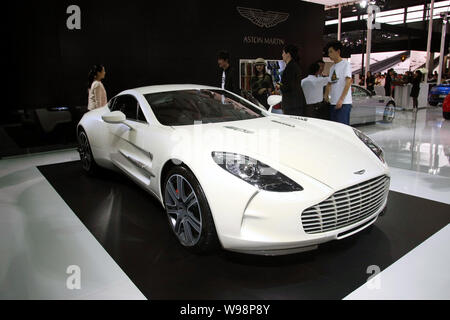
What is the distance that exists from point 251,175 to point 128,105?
180 cm

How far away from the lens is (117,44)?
6.08 m

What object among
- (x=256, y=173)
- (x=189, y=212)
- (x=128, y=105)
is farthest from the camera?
(x=128, y=105)

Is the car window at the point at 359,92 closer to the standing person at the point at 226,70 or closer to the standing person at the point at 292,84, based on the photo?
the standing person at the point at 226,70

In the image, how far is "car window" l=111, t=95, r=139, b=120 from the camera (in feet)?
10.0

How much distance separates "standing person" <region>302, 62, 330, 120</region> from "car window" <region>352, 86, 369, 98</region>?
3.19 metres

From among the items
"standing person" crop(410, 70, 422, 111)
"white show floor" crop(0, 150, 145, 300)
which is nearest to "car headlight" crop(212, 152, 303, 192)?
"white show floor" crop(0, 150, 145, 300)

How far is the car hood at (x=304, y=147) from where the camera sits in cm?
196

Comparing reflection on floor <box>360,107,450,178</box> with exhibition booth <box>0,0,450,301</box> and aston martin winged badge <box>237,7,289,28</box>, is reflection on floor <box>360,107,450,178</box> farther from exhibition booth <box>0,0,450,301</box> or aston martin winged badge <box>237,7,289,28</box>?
aston martin winged badge <box>237,7,289,28</box>

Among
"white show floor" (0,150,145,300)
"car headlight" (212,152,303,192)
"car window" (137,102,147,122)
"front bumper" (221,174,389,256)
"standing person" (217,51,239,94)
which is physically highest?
"standing person" (217,51,239,94)

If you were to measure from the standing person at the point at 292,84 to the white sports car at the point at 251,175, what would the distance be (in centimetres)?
126

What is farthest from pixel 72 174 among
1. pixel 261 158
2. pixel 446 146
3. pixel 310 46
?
pixel 310 46

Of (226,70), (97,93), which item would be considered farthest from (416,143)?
(97,93)

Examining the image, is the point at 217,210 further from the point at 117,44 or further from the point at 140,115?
the point at 117,44
